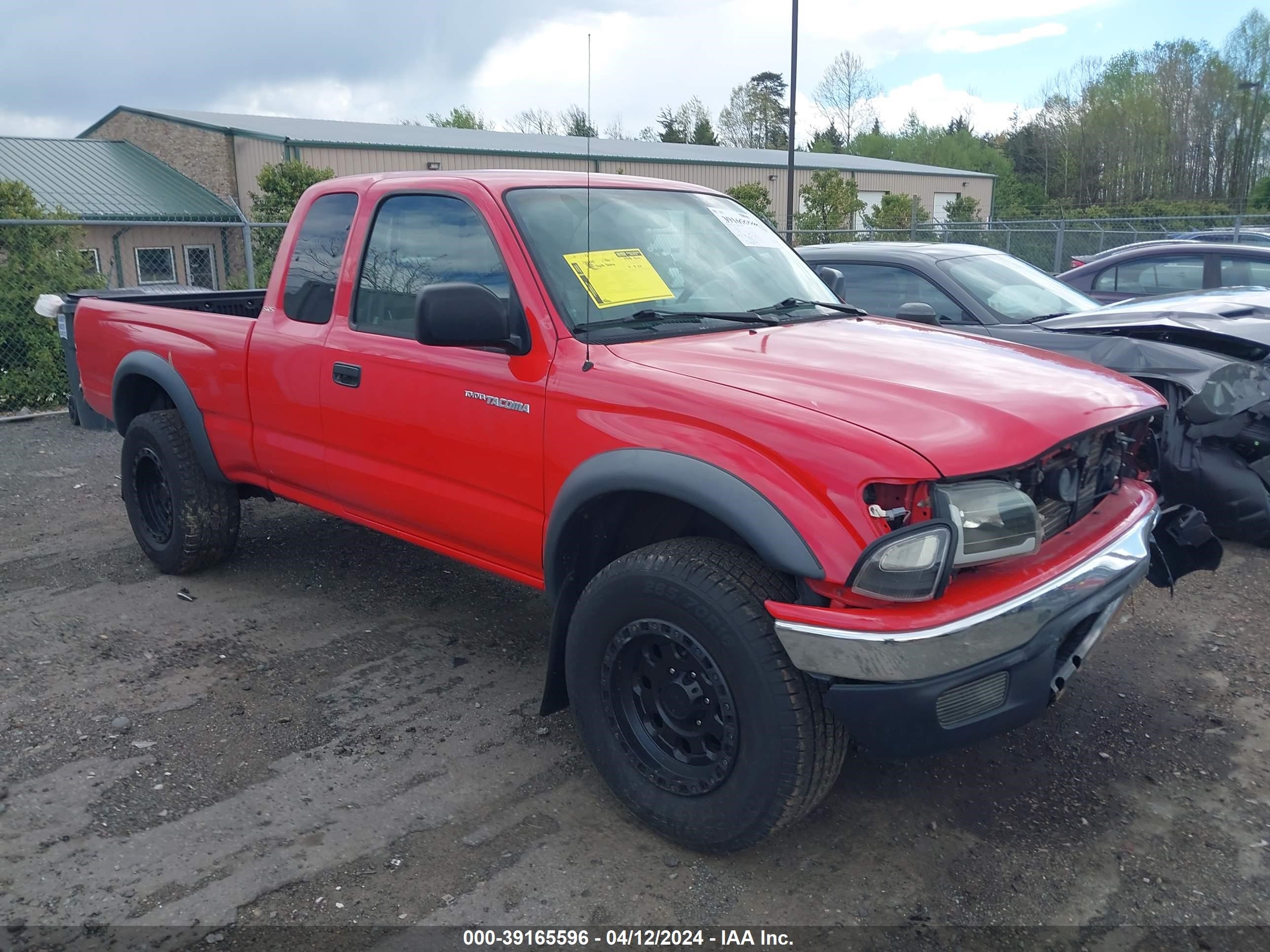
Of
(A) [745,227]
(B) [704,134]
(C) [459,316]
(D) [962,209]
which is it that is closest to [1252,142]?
(D) [962,209]

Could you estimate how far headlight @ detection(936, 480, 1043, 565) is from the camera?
2568mm

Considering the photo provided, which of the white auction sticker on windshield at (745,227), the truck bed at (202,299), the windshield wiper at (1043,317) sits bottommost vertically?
the windshield wiper at (1043,317)

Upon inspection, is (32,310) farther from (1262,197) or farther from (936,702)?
(1262,197)

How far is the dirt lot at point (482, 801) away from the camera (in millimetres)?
2738

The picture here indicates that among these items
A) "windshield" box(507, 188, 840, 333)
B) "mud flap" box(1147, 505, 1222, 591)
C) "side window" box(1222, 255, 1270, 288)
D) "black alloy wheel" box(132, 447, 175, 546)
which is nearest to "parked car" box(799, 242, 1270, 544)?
"mud flap" box(1147, 505, 1222, 591)

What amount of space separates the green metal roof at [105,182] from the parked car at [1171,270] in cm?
2337

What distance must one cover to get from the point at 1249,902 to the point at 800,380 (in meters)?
1.85

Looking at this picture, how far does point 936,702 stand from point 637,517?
1.20 metres

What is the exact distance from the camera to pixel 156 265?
25125 millimetres

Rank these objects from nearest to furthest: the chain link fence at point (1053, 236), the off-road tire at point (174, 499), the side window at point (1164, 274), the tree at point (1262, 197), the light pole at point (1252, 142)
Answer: the off-road tire at point (174, 499) < the side window at point (1164, 274) < the chain link fence at point (1053, 236) < the tree at point (1262, 197) < the light pole at point (1252, 142)

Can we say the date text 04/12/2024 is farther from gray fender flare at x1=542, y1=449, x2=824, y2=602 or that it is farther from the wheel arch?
gray fender flare at x1=542, y1=449, x2=824, y2=602

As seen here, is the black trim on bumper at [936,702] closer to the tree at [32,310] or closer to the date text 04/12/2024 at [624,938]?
the date text 04/12/2024 at [624,938]

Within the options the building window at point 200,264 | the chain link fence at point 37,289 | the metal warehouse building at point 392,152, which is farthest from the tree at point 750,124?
the chain link fence at point 37,289

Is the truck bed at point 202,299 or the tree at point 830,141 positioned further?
the tree at point 830,141
